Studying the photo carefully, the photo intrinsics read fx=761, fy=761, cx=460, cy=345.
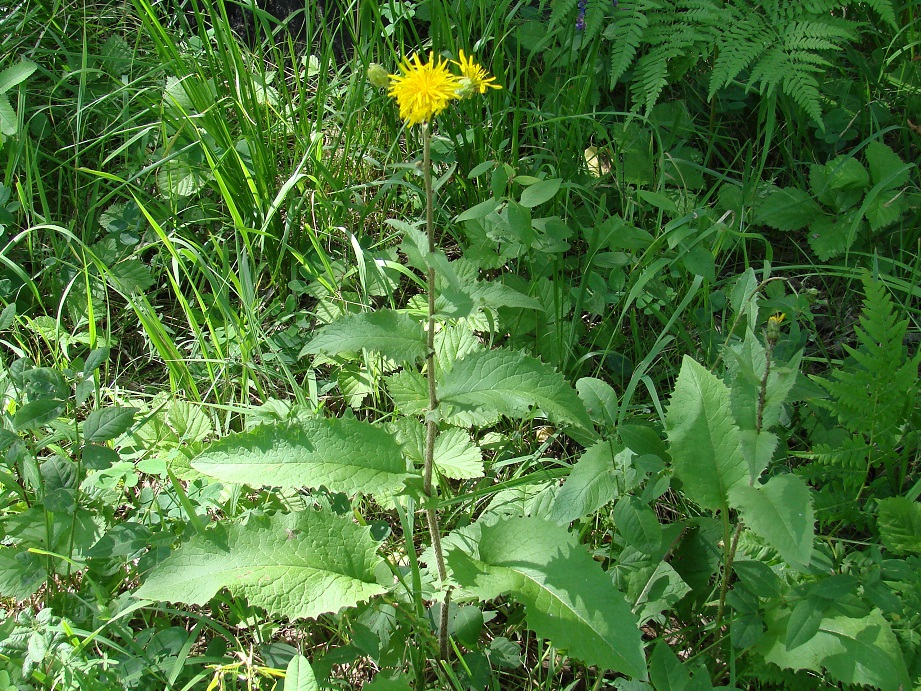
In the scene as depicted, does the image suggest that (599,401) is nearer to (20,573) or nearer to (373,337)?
(373,337)

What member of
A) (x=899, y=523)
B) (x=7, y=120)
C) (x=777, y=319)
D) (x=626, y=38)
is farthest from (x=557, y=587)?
(x=7, y=120)

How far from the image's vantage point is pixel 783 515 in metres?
1.35

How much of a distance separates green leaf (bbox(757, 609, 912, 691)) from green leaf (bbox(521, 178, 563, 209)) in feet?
4.08

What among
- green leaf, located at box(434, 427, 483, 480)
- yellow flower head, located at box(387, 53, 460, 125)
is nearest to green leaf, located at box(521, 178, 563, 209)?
green leaf, located at box(434, 427, 483, 480)

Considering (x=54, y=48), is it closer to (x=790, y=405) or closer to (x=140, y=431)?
(x=140, y=431)

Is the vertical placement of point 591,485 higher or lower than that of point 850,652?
higher

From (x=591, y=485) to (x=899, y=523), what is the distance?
75 cm

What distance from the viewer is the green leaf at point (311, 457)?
156 cm

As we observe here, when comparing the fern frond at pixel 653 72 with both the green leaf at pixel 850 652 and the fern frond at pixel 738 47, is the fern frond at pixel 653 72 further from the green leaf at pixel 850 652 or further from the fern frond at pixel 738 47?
the green leaf at pixel 850 652

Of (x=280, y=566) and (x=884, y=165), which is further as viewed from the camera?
(x=884, y=165)

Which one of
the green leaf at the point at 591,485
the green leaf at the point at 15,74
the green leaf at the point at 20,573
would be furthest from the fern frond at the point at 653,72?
the green leaf at the point at 20,573

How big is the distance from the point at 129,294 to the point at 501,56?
1512mm

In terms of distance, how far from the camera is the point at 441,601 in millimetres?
1732

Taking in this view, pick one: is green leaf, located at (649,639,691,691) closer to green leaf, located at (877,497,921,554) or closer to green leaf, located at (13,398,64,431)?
green leaf, located at (877,497,921,554)
